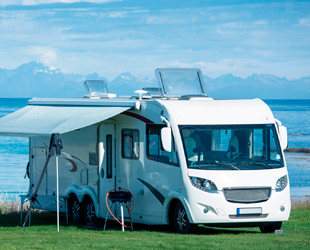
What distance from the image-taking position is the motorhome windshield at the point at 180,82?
14.8 m

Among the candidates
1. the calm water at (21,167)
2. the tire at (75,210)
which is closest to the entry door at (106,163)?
the tire at (75,210)

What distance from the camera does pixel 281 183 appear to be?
12.9 m

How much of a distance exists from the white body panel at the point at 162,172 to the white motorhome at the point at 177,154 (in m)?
0.02

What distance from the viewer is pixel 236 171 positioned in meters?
12.6

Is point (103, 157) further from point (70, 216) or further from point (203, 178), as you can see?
point (203, 178)

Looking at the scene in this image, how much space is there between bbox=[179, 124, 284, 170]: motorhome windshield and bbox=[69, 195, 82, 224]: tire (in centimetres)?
366

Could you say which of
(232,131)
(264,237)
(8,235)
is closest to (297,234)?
(264,237)

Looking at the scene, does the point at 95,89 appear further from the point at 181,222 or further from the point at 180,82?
the point at 181,222

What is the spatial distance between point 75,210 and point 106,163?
1550 mm

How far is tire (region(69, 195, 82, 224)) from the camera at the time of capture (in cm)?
1559

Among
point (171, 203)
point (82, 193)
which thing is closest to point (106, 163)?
point (82, 193)


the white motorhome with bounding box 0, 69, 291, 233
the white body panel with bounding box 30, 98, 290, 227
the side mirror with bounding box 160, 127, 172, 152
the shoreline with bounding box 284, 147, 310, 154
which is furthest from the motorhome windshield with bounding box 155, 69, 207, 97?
the shoreline with bounding box 284, 147, 310, 154

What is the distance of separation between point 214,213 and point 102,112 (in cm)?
310

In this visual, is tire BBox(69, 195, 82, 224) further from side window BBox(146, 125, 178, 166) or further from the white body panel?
side window BBox(146, 125, 178, 166)
